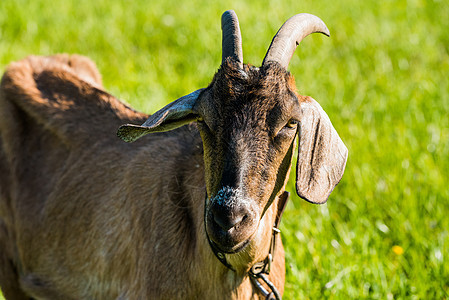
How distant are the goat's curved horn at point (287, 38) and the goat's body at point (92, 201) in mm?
784

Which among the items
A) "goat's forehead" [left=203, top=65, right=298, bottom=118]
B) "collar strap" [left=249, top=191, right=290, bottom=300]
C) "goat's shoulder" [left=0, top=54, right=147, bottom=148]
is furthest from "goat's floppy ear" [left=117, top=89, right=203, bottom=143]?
"goat's shoulder" [left=0, top=54, right=147, bottom=148]

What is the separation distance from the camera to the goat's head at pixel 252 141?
2832 millimetres

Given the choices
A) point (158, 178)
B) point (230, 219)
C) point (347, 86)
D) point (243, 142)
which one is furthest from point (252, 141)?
point (347, 86)

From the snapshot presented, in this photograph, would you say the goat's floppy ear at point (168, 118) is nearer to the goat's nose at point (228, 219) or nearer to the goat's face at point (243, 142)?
the goat's face at point (243, 142)

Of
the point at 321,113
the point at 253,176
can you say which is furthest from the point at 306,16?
the point at 253,176

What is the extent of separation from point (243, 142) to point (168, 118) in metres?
0.42

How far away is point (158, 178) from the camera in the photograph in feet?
12.4

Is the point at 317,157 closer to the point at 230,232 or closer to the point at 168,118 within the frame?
the point at 230,232

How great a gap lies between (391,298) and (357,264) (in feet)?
1.13

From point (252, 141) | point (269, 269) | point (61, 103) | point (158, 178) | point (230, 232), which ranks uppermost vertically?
point (61, 103)

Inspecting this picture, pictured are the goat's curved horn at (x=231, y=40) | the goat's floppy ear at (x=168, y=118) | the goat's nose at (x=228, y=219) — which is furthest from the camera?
the goat's curved horn at (x=231, y=40)

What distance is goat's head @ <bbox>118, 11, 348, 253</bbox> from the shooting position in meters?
2.83

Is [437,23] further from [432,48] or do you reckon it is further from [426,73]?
[426,73]

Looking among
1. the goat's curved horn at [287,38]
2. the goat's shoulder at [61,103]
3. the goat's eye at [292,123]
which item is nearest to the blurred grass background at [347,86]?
the goat's shoulder at [61,103]
